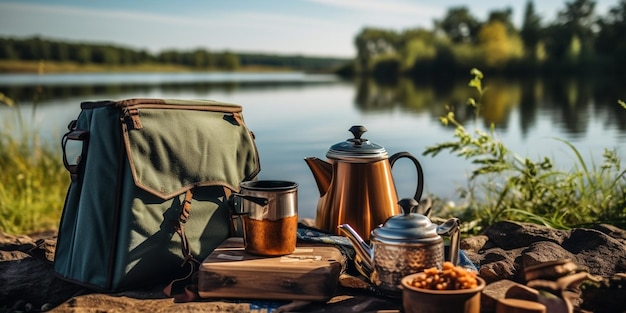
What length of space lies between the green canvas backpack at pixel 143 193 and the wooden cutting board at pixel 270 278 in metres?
0.28

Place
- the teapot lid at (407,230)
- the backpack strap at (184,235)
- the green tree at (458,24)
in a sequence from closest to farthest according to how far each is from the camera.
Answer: the teapot lid at (407,230) → the backpack strap at (184,235) → the green tree at (458,24)

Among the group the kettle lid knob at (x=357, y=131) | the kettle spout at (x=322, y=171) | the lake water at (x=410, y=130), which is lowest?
the lake water at (x=410, y=130)

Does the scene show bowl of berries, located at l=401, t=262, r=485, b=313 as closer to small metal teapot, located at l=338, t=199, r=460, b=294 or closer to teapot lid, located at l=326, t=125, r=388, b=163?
small metal teapot, located at l=338, t=199, r=460, b=294

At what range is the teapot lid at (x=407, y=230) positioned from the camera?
Result: 2672 millimetres

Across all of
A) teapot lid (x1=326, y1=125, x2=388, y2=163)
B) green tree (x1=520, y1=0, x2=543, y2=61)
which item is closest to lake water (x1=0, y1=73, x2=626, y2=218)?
teapot lid (x1=326, y1=125, x2=388, y2=163)

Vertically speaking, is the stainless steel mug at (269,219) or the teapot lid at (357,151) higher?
the teapot lid at (357,151)

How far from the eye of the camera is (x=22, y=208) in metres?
5.88

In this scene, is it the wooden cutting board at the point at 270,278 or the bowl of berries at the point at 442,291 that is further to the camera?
the wooden cutting board at the point at 270,278

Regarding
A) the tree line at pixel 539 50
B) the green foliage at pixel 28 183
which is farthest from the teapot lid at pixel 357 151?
the tree line at pixel 539 50

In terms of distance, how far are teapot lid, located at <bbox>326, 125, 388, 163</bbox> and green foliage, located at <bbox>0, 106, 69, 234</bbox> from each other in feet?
11.7

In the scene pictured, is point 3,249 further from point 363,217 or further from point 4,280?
point 363,217

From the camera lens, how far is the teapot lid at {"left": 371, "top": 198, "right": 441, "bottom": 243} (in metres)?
2.67

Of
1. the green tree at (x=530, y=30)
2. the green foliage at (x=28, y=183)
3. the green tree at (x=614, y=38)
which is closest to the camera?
the green foliage at (x=28, y=183)

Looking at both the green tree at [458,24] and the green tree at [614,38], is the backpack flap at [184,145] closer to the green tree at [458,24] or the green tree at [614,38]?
the green tree at [614,38]
